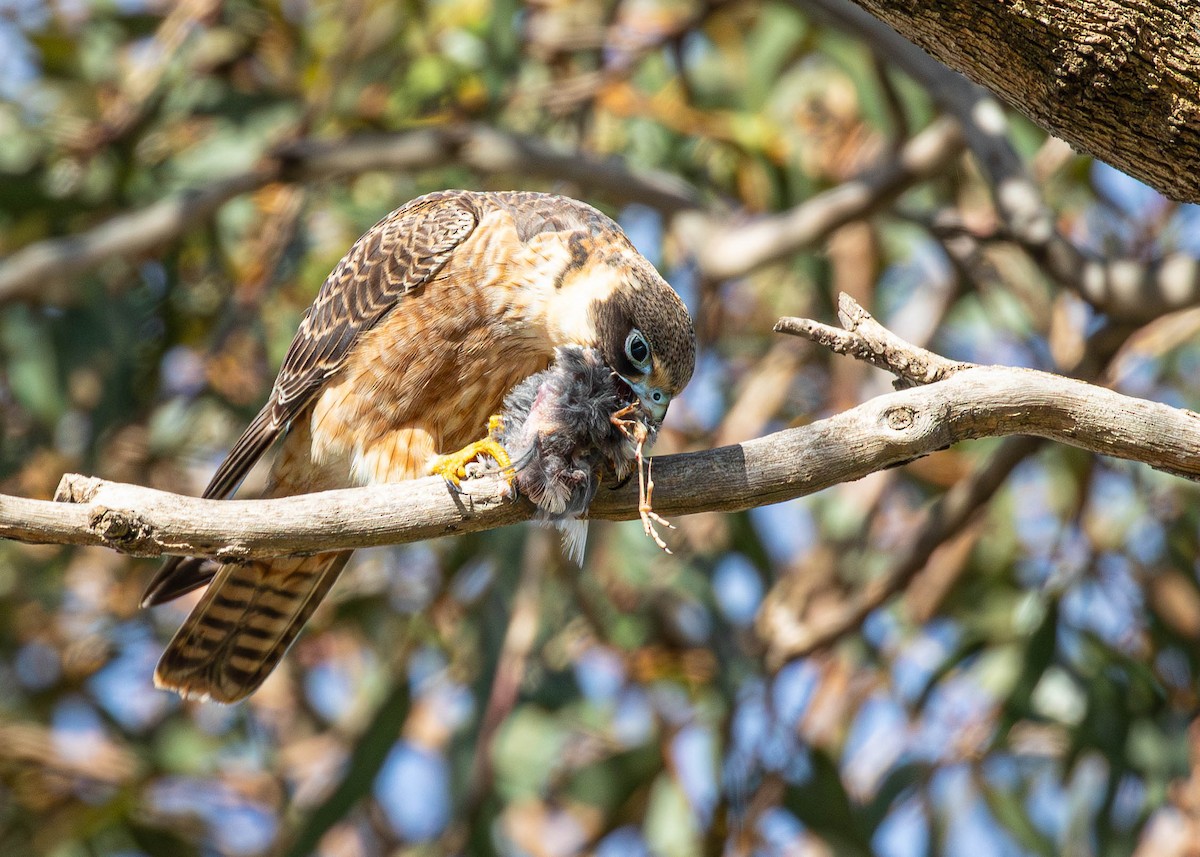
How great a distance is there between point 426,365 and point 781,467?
1375mm

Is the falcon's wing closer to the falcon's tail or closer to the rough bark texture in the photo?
the falcon's tail

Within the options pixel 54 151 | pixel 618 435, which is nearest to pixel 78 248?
pixel 54 151

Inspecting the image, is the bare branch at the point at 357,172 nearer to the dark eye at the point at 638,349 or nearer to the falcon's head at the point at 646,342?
the falcon's head at the point at 646,342

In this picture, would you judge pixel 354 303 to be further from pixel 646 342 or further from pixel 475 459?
pixel 646 342

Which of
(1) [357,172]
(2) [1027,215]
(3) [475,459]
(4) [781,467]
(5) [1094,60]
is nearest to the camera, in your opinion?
(5) [1094,60]

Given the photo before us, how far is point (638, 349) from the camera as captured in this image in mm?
3439

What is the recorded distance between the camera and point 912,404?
257 cm

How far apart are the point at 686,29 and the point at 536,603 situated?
2.74 meters

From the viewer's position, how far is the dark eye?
3410mm

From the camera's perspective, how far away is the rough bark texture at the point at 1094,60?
2373 mm

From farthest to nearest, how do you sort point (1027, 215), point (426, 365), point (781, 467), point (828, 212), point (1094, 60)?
point (828, 212) < point (1027, 215) < point (426, 365) < point (781, 467) < point (1094, 60)

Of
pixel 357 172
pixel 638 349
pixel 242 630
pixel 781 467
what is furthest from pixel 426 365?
pixel 357 172

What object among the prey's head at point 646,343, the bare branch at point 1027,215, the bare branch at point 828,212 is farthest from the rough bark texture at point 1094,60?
the bare branch at point 828,212

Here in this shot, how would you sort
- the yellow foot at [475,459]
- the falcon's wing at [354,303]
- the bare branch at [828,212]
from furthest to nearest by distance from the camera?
the bare branch at [828,212] < the falcon's wing at [354,303] < the yellow foot at [475,459]
